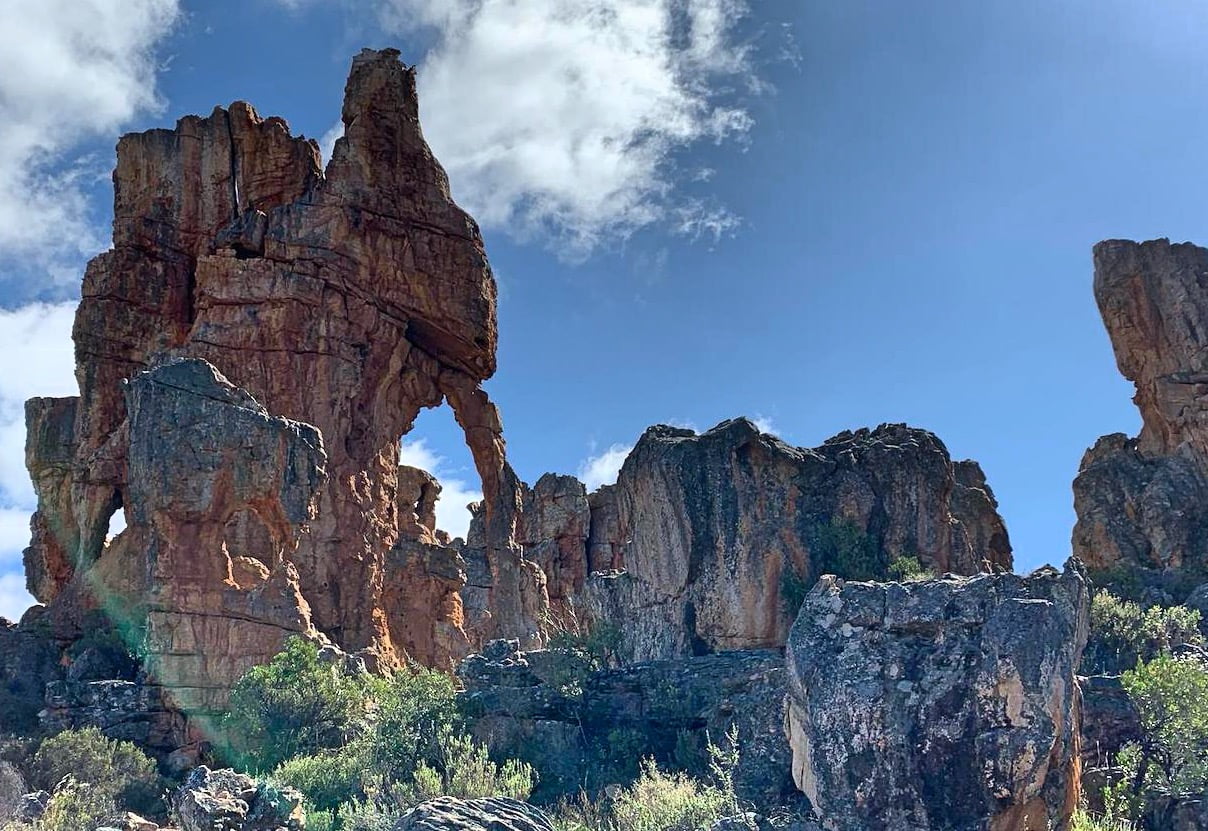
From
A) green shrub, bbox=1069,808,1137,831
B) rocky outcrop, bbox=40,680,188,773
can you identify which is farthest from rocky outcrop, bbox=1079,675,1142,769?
rocky outcrop, bbox=40,680,188,773

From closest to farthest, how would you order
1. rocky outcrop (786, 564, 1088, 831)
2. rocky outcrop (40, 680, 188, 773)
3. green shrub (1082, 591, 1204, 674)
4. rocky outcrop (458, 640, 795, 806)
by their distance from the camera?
rocky outcrop (786, 564, 1088, 831) < rocky outcrop (458, 640, 795, 806) < green shrub (1082, 591, 1204, 674) < rocky outcrop (40, 680, 188, 773)

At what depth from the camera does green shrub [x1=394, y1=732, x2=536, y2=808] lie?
46.4 feet

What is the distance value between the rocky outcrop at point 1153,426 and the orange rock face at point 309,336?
76.8ft

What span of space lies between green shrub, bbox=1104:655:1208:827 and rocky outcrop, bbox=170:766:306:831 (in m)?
9.59

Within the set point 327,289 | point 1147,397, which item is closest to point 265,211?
point 327,289

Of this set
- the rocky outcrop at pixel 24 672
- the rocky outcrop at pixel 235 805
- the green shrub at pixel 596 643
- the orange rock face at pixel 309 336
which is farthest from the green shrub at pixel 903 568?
the rocky outcrop at pixel 24 672

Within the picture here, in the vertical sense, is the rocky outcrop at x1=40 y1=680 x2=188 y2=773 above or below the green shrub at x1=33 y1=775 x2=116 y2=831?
above

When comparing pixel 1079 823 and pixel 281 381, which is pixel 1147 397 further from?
pixel 1079 823

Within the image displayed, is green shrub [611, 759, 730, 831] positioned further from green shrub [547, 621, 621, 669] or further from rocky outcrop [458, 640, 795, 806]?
green shrub [547, 621, 621, 669]

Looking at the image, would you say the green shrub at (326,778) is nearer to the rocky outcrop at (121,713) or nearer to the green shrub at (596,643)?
the green shrub at (596,643)

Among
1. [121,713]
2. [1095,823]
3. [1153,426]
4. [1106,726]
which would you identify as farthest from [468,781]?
[1153,426]

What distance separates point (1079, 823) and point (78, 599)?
2989 cm

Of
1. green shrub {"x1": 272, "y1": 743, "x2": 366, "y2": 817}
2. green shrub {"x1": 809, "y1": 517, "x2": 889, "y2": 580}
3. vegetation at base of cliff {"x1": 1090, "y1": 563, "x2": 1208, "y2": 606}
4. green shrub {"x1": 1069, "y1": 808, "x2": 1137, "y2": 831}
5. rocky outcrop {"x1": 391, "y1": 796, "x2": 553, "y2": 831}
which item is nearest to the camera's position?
green shrub {"x1": 1069, "y1": 808, "x2": 1137, "y2": 831}

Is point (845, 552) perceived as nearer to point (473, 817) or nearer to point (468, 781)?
point (468, 781)
